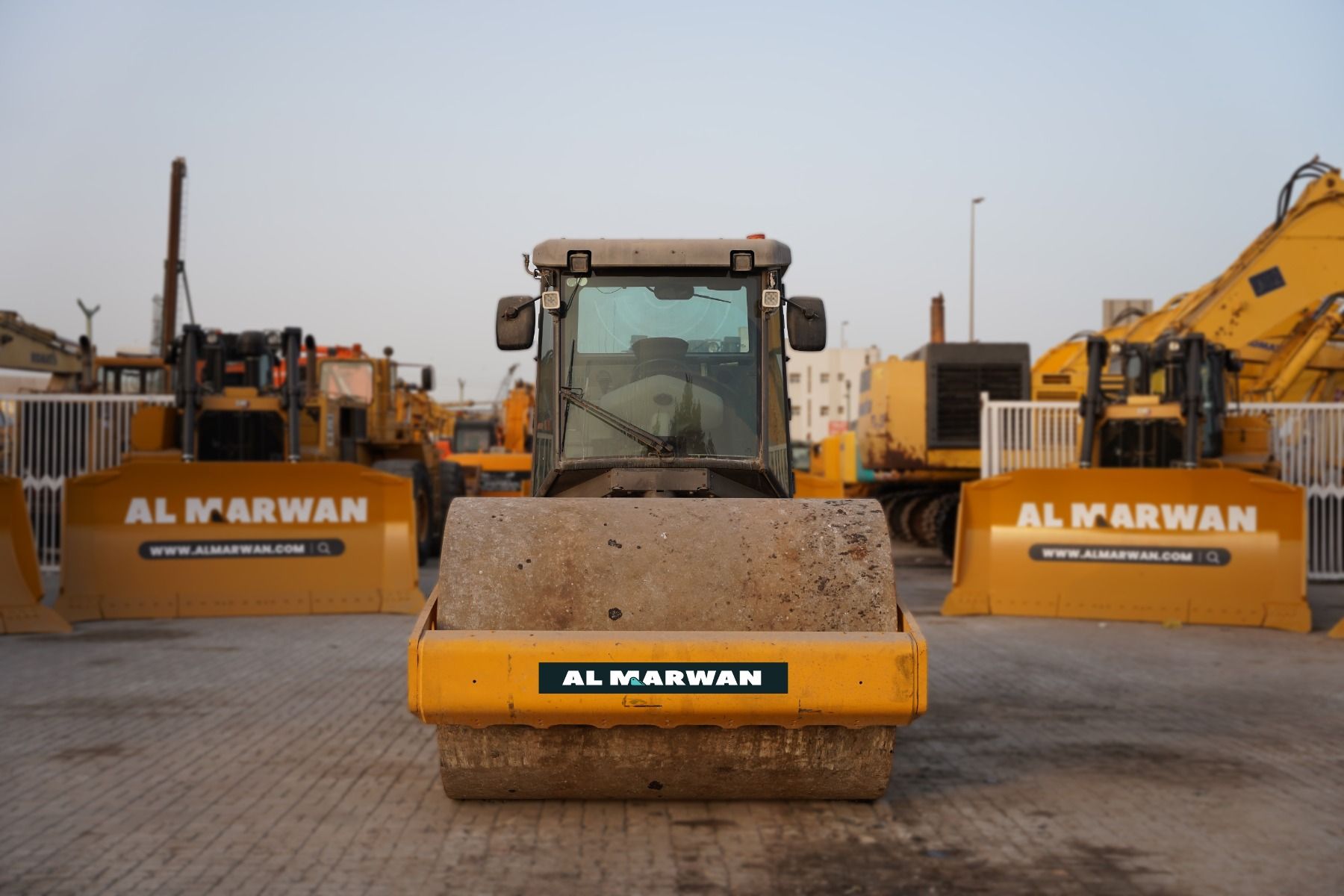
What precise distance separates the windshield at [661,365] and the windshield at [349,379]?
13663 millimetres

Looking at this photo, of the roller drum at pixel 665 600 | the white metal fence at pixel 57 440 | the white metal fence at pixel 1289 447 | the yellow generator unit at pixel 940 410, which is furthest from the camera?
the yellow generator unit at pixel 940 410

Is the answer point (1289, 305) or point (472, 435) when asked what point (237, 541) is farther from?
point (472, 435)

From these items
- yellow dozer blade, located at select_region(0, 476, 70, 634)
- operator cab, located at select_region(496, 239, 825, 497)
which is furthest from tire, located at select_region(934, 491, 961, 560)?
operator cab, located at select_region(496, 239, 825, 497)

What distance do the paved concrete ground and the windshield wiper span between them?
69.6 inches

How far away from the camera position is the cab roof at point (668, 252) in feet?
22.8

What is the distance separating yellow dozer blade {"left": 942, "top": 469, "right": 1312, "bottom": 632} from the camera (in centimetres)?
1219

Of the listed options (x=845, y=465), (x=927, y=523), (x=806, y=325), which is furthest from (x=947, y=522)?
(x=806, y=325)

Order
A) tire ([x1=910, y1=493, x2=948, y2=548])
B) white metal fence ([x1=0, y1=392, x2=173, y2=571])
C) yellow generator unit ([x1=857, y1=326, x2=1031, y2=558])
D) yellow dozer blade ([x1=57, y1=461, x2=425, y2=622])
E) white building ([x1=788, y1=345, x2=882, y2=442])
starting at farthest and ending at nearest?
white building ([x1=788, y1=345, x2=882, y2=442]) < tire ([x1=910, y1=493, x2=948, y2=548]) < yellow generator unit ([x1=857, y1=326, x2=1031, y2=558]) < white metal fence ([x1=0, y1=392, x2=173, y2=571]) < yellow dozer blade ([x1=57, y1=461, x2=425, y2=622])

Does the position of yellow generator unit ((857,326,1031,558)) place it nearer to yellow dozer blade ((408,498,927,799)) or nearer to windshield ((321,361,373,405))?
windshield ((321,361,373,405))

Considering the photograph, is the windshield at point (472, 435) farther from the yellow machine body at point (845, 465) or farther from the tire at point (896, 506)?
the tire at point (896, 506)

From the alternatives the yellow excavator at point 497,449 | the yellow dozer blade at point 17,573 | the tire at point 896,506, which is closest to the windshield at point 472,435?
the yellow excavator at point 497,449

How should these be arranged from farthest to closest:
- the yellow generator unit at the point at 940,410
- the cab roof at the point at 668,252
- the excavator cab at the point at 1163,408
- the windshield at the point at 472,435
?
the windshield at the point at 472,435 → the yellow generator unit at the point at 940,410 → the excavator cab at the point at 1163,408 → the cab roof at the point at 668,252

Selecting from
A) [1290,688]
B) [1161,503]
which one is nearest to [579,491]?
[1290,688]

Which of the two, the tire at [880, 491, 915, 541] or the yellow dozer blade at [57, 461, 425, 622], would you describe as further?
the tire at [880, 491, 915, 541]
